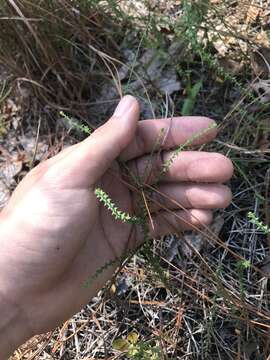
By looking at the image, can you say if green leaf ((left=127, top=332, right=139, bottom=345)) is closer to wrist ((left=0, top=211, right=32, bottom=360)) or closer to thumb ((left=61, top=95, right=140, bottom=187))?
wrist ((left=0, top=211, right=32, bottom=360))

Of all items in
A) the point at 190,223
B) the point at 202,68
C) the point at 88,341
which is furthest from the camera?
the point at 202,68

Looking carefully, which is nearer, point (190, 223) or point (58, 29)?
point (190, 223)

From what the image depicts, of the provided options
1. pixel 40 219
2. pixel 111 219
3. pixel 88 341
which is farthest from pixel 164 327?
pixel 40 219

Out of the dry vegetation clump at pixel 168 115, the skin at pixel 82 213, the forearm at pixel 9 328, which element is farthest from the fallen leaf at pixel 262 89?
the forearm at pixel 9 328

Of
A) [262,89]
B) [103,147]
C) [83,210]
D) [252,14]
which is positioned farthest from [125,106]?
[252,14]

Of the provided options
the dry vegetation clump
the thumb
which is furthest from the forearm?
the thumb

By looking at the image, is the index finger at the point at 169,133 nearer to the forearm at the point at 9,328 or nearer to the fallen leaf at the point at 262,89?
the fallen leaf at the point at 262,89

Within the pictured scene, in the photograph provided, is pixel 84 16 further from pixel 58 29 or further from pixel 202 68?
pixel 202 68

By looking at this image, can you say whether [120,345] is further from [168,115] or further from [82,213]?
[168,115]
